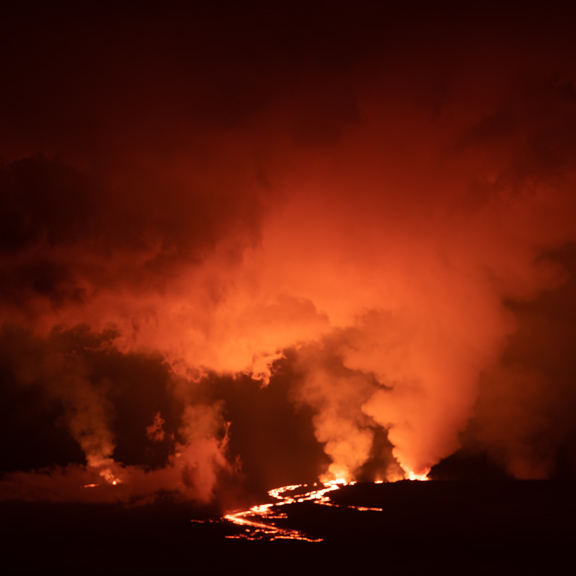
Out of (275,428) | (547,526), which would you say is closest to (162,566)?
(547,526)

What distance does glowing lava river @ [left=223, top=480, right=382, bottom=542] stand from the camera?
44.5 meters

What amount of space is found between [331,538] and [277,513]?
51.0 ft

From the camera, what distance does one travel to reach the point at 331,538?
44.1 m

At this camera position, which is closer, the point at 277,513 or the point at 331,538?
the point at 331,538

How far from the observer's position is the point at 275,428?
358 feet

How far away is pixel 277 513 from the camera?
5831cm

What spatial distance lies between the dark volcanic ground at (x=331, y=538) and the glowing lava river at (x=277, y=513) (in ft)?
5.00

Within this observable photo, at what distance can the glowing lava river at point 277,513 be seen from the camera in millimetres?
44469

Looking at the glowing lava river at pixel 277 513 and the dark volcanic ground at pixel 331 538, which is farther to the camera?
the glowing lava river at pixel 277 513

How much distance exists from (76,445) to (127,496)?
37003 millimetres

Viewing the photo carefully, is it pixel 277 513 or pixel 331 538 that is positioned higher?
pixel 277 513

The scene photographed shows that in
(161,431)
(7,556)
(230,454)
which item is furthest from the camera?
(161,431)

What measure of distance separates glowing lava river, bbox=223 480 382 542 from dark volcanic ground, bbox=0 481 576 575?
1.52m

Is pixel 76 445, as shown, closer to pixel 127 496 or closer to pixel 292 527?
pixel 127 496
